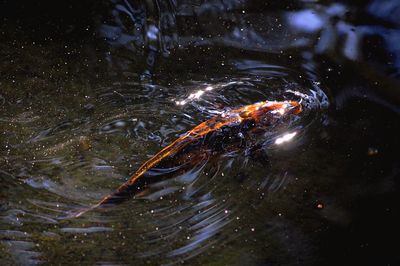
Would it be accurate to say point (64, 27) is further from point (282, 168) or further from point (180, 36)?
point (282, 168)

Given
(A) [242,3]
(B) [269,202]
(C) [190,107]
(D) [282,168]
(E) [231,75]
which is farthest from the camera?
(A) [242,3]

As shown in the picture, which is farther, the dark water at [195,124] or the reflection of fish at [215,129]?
the reflection of fish at [215,129]

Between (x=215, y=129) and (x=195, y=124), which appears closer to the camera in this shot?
(x=215, y=129)

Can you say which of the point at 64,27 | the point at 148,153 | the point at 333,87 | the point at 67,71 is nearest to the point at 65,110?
the point at 67,71

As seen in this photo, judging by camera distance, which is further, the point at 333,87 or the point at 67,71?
the point at 67,71
